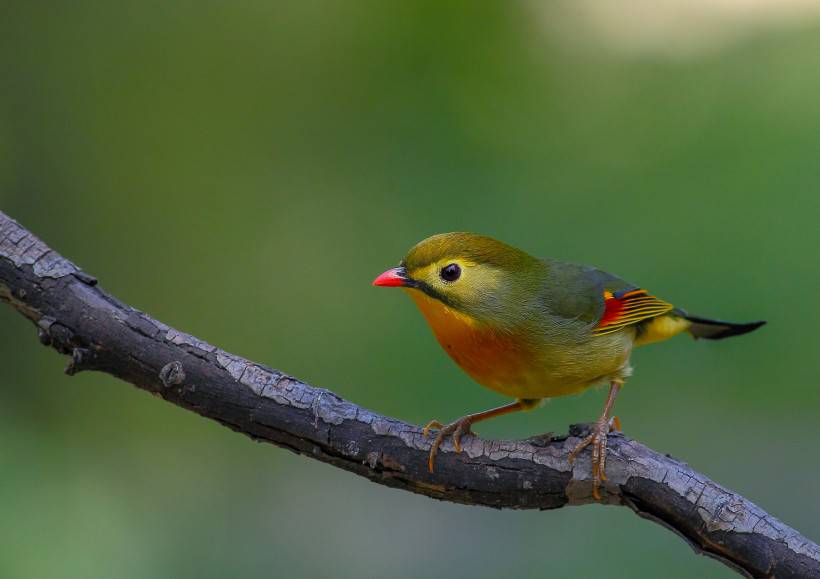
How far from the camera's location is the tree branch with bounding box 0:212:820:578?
2871mm

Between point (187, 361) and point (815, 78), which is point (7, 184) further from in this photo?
point (815, 78)

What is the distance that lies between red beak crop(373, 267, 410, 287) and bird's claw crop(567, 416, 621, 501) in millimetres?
905

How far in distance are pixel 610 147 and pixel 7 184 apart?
4.43 metres

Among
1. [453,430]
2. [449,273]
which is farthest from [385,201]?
[453,430]

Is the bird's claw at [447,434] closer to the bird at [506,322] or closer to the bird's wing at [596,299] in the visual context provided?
the bird at [506,322]

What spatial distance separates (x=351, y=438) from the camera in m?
2.99

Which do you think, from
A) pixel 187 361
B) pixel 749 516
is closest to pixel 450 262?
pixel 187 361

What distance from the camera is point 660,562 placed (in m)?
4.95

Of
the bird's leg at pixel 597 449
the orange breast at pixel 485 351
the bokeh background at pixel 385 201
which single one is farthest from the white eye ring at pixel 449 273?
the bokeh background at pixel 385 201

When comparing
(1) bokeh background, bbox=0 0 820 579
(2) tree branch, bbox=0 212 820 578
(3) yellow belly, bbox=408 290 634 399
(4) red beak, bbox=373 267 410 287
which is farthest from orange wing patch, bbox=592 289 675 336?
(1) bokeh background, bbox=0 0 820 579

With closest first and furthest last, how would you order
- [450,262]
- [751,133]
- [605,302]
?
[450,262] → [605,302] → [751,133]

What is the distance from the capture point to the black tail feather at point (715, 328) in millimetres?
4062

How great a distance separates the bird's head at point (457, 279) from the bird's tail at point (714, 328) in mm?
1097

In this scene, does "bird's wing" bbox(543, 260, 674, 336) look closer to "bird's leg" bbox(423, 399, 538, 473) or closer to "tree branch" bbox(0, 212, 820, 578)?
"bird's leg" bbox(423, 399, 538, 473)
